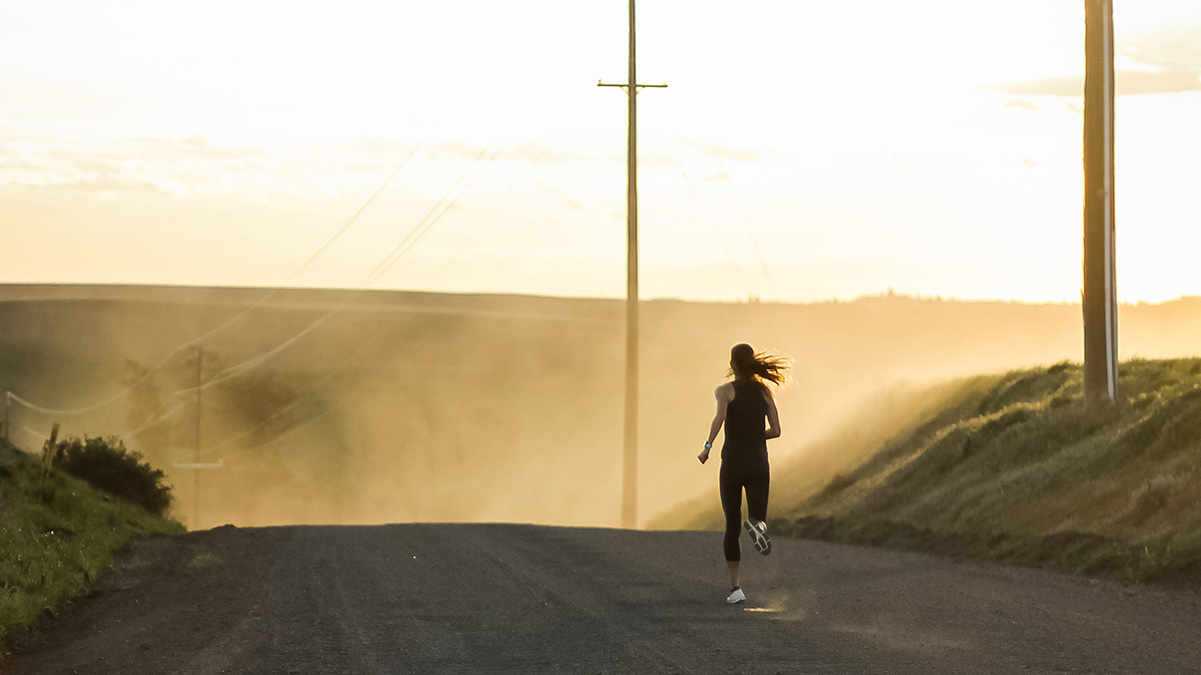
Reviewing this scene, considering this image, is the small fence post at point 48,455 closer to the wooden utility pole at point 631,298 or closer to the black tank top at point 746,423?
the black tank top at point 746,423

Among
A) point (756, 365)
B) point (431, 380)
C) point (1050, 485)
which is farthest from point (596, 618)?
point (431, 380)

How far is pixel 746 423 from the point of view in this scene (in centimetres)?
1218

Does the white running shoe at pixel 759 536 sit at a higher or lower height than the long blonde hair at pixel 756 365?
lower

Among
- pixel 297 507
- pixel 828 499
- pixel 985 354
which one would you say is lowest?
pixel 297 507

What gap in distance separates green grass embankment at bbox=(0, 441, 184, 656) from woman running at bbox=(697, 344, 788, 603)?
5.67 m

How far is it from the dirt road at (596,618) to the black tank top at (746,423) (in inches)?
48.7

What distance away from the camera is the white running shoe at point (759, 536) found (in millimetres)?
11914

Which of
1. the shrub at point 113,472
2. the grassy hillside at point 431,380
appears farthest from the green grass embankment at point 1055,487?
the grassy hillside at point 431,380

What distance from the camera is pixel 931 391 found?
120 feet

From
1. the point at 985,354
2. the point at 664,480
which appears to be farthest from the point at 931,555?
the point at 664,480

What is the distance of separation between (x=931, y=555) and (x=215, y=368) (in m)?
81.4

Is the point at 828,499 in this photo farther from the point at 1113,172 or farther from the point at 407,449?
the point at 407,449

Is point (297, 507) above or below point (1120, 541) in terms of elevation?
below

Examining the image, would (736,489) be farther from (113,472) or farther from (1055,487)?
(113,472)
